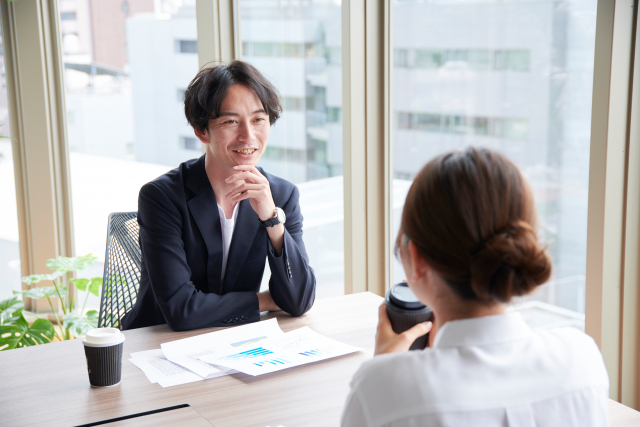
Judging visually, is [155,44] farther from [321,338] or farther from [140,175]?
[321,338]

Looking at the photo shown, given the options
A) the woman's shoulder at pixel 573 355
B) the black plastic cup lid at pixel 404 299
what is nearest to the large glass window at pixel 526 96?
the black plastic cup lid at pixel 404 299

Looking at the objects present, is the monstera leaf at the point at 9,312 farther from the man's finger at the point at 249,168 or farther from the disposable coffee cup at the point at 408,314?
the disposable coffee cup at the point at 408,314

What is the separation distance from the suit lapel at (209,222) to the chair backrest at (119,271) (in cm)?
33

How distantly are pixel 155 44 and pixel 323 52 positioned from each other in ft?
4.58

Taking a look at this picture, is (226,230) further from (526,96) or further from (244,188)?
(526,96)

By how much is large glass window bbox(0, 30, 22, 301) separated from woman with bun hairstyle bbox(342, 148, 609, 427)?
383 cm

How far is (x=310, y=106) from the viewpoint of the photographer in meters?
3.14

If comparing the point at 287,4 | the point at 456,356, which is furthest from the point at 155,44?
the point at 456,356

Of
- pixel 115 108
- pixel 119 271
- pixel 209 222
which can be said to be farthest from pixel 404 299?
pixel 115 108

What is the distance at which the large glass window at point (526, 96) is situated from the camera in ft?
6.49

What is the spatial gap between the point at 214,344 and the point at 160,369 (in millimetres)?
173

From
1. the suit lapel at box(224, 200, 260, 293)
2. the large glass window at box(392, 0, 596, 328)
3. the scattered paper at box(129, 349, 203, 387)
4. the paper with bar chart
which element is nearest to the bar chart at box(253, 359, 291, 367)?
the paper with bar chart

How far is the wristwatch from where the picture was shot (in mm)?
1792

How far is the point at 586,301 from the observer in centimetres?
193
